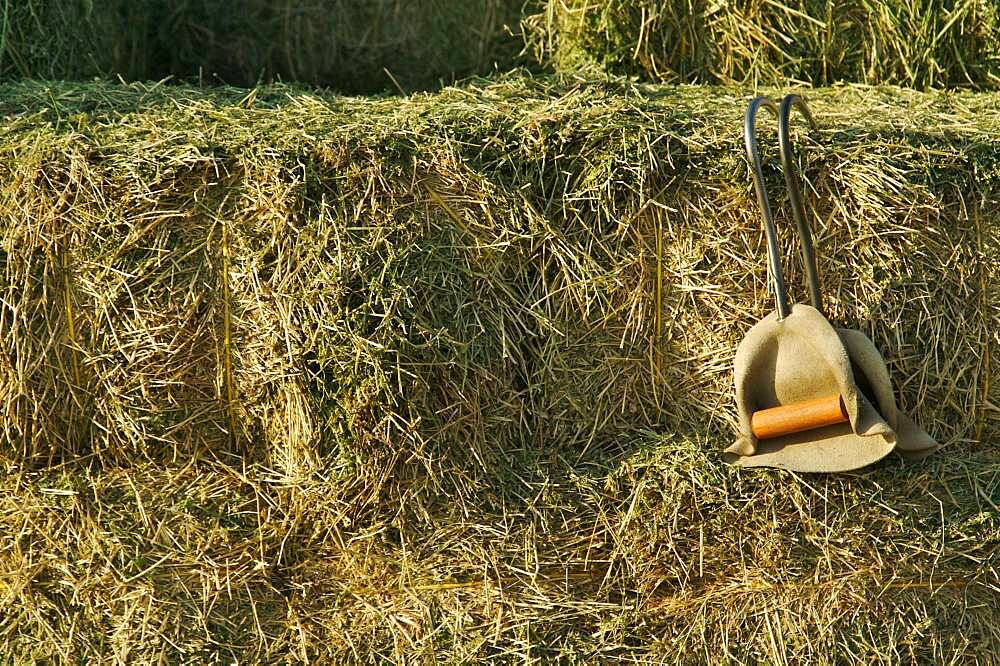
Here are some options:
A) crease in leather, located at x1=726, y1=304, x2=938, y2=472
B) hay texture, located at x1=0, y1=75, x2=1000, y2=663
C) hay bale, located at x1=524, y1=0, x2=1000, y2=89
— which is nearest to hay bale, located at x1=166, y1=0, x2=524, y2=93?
hay bale, located at x1=524, y1=0, x2=1000, y2=89

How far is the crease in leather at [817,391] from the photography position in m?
2.52

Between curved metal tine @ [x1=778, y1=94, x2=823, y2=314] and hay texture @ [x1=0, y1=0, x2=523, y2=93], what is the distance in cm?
138

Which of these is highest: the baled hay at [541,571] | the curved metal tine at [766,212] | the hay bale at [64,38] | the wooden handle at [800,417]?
the hay bale at [64,38]

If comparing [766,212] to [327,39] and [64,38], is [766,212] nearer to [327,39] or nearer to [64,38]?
[327,39]

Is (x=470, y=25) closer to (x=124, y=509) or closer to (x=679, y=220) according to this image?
(x=679, y=220)

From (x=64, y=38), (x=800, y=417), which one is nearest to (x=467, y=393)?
(x=800, y=417)

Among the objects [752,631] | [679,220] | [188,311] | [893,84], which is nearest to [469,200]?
[679,220]

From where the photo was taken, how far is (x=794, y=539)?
257 cm

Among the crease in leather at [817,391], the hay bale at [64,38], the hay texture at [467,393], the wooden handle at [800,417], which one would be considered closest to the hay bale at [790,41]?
the hay texture at [467,393]

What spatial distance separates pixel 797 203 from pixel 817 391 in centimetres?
43

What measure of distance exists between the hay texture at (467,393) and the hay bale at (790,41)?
881 millimetres

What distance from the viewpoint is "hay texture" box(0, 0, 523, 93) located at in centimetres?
370

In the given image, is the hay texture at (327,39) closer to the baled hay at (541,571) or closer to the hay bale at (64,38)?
the hay bale at (64,38)

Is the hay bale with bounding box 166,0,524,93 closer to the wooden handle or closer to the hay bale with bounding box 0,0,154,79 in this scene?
the hay bale with bounding box 0,0,154,79
